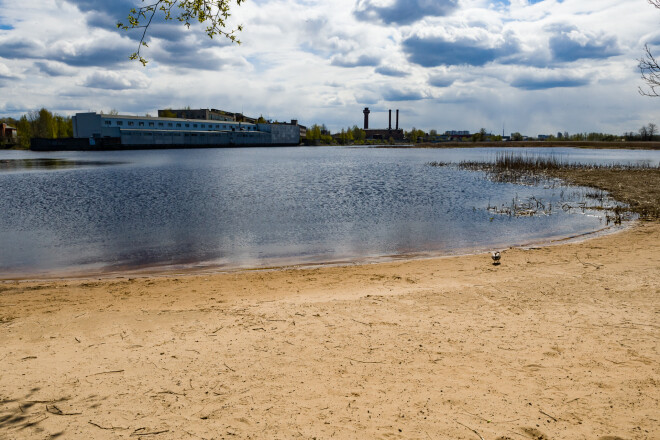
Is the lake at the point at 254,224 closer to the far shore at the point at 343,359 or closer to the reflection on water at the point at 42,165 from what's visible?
the far shore at the point at 343,359

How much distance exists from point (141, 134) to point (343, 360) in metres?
158

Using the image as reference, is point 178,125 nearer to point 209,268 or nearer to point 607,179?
point 607,179

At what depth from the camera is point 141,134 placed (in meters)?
148

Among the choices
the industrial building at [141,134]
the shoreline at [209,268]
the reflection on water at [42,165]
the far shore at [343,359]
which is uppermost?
the industrial building at [141,134]

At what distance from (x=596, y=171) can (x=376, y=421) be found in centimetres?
5670

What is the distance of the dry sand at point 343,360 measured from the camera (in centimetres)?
583

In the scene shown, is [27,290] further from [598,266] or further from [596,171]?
[596,171]

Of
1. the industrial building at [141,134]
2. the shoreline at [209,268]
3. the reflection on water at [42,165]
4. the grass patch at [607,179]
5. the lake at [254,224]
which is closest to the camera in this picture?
the shoreline at [209,268]

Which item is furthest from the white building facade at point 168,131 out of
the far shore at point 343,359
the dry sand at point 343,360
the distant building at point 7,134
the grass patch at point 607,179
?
the dry sand at point 343,360

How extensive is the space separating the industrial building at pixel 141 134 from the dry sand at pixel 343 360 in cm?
14821

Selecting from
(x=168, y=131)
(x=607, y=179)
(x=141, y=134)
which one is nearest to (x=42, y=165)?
(x=141, y=134)

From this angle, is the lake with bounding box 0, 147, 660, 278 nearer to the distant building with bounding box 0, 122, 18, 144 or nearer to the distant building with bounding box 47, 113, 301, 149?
the distant building with bounding box 47, 113, 301, 149

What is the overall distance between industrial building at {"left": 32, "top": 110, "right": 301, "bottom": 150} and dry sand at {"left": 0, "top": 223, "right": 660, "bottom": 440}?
14821 centimetres

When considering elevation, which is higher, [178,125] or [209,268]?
[178,125]
